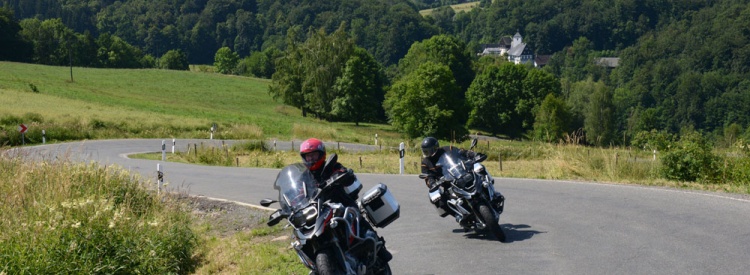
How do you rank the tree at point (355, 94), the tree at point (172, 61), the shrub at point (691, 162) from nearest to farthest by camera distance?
the shrub at point (691, 162) → the tree at point (355, 94) → the tree at point (172, 61)

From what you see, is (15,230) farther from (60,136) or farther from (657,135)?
(60,136)

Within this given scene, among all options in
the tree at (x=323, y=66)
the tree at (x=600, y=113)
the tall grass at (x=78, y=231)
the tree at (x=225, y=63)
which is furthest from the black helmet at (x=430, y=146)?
the tree at (x=225, y=63)

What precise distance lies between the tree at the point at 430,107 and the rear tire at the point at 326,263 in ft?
212

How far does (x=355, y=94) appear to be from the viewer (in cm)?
8138

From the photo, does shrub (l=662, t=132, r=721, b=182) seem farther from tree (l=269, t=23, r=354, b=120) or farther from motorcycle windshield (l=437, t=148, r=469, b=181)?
tree (l=269, t=23, r=354, b=120)

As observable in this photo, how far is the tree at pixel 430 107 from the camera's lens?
72.3 meters

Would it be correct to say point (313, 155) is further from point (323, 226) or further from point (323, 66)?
point (323, 66)

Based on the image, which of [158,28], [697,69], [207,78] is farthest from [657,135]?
[158,28]

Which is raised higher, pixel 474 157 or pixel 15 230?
pixel 474 157

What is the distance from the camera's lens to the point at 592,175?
18578 mm

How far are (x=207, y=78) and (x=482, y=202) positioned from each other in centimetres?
10202

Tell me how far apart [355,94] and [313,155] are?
243 ft

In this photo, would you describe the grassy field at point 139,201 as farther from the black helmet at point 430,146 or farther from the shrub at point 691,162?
the black helmet at point 430,146

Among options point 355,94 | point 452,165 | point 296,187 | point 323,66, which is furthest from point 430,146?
point 323,66
